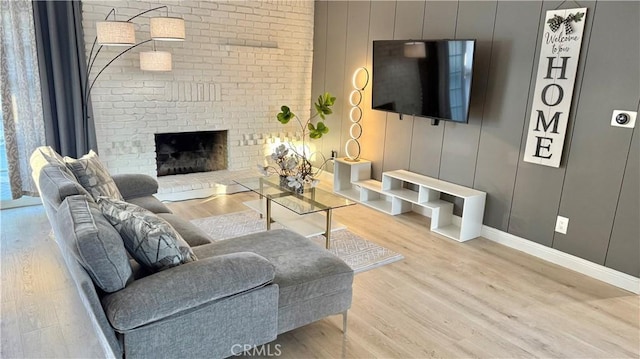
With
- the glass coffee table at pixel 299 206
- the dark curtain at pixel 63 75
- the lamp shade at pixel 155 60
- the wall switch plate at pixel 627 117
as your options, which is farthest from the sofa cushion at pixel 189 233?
the wall switch plate at pixel 627 117

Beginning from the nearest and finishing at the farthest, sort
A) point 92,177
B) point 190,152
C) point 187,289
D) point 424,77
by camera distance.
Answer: point 187,289 < point 92,177 < point 424,77 < point 190,152

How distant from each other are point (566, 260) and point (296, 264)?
236 cm

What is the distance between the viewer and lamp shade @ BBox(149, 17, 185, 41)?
3.66 metres

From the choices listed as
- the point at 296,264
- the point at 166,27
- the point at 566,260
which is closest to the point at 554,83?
the point at 566,260

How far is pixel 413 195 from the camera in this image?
4418 mm

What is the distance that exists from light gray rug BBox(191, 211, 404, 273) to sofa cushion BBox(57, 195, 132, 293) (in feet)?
6.08

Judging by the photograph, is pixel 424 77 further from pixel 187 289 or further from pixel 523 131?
pixel 187 289

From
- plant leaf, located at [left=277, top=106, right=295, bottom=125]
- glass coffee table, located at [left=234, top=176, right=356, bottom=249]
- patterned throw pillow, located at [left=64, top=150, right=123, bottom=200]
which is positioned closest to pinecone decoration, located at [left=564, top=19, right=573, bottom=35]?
glass coffee table, located at [left=234, top=176, right=356, bottom=249]

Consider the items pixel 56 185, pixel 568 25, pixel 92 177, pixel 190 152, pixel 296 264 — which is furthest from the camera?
pixel 190 152

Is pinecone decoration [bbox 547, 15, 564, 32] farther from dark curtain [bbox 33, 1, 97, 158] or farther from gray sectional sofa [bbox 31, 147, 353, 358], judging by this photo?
dark curtain [bbox 33, 1, 97, 158]

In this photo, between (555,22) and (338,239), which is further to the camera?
(338,239)

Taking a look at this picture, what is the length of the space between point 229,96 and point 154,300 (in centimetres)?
379

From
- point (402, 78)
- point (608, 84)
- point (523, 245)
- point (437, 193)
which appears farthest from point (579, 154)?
point (402, 78)

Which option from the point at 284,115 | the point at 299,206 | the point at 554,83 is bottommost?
the point at 299,206
